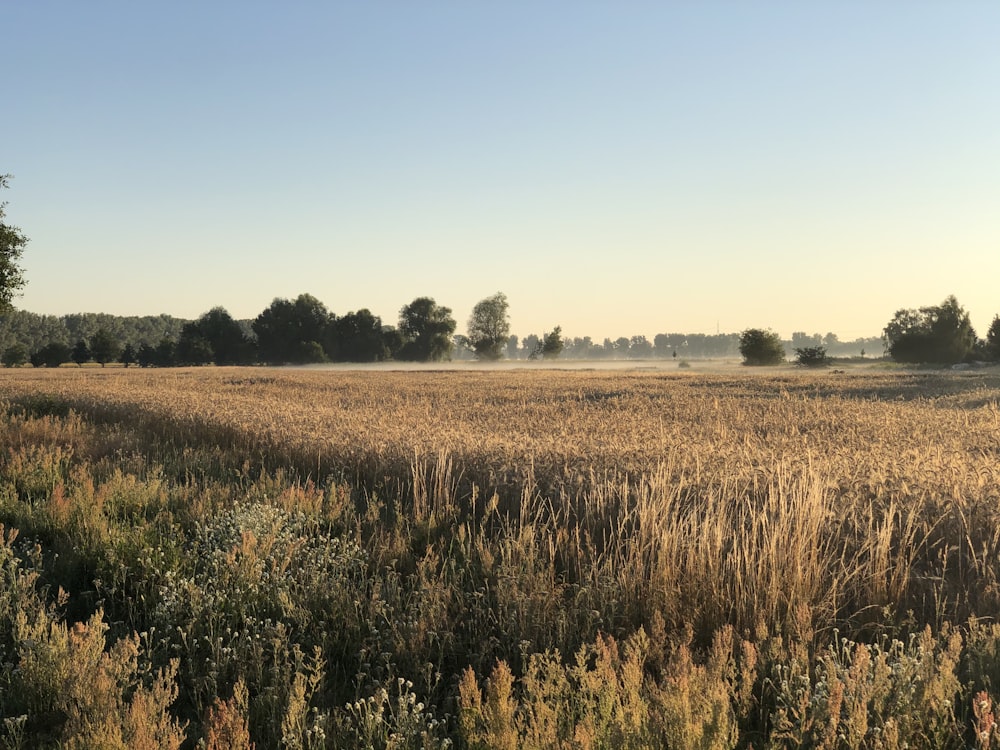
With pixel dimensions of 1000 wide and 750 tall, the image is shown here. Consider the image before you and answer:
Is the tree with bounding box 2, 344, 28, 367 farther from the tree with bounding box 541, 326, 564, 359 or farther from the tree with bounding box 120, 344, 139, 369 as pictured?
the tree with bounding box 541, 326, 564, 359

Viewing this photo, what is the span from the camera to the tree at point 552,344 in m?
139

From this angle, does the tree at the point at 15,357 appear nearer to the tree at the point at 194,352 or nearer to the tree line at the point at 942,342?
the tree at the point at 194,352

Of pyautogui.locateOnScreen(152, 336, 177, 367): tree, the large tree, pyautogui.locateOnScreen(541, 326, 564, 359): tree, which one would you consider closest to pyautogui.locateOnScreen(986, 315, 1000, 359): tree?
pyautogui.locateOnScreen(541, 326, 564, 359): tree

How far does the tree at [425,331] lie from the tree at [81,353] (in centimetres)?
5743

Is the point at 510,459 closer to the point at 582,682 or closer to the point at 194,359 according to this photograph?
the point at 582,682

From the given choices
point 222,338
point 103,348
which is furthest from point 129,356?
point 222,338

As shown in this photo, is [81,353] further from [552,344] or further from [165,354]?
[552,344]

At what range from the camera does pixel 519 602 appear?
4.63m

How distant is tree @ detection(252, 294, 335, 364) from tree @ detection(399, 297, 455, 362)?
14.0m

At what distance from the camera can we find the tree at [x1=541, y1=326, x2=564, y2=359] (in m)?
139

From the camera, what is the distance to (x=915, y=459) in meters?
8.09

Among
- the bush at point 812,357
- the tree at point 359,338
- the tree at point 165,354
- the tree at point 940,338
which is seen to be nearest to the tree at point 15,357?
the tree at point 165,354

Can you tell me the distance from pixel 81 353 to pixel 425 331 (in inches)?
2492

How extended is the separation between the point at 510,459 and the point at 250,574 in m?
3.93
